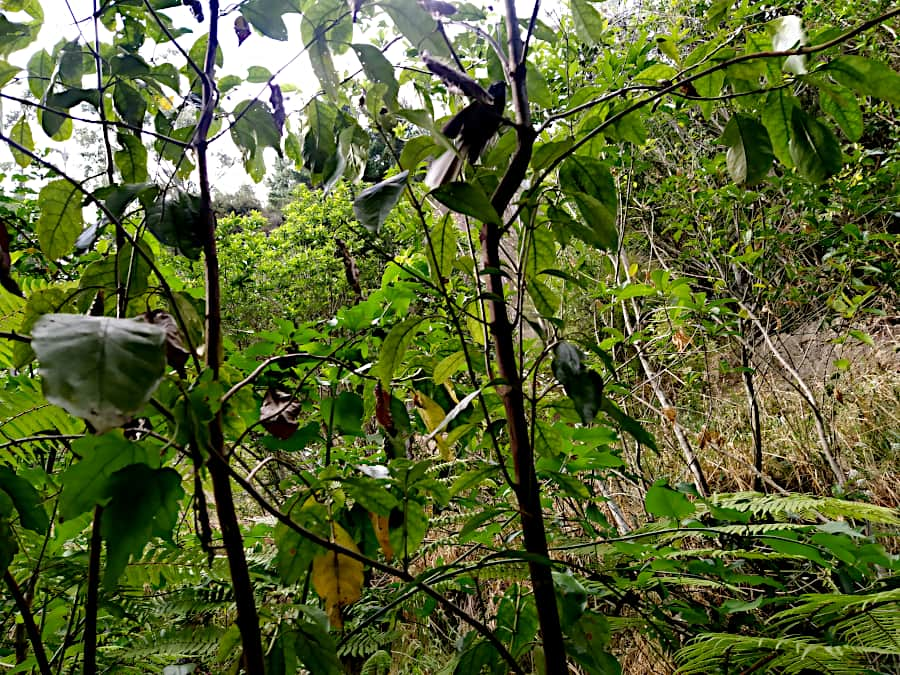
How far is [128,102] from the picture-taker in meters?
0.78

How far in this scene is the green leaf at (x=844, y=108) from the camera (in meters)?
0.59

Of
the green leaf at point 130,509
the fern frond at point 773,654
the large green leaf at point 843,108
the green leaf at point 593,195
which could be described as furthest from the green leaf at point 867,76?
the green leaf at point 130,509

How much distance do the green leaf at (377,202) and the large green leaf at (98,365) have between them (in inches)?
9.3

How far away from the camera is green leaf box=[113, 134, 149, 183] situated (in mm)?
764

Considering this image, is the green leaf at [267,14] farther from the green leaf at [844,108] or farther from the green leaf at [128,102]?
the green leaf at [844,108]

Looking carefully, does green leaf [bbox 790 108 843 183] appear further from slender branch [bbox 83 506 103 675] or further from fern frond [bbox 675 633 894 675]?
slender branch [bbox 83 506 103 675]

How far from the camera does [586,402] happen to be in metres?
0.52

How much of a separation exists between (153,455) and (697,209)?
2.94 meters

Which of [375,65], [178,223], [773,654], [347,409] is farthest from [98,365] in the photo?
[773,654]

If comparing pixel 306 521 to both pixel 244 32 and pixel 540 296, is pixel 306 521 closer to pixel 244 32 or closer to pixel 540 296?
pixel 540 296

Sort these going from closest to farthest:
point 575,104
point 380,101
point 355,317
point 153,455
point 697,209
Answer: point 153,455
point 380,101
point 575,104
point 355,317
point 697,209

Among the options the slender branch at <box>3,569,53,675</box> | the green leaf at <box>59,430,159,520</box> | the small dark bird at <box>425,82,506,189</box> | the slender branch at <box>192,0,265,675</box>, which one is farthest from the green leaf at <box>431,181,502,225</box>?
the slender branch at <box>3,569,53,675</box>

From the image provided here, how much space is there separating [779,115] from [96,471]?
0.79m

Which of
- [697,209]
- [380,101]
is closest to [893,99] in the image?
[380,101]
